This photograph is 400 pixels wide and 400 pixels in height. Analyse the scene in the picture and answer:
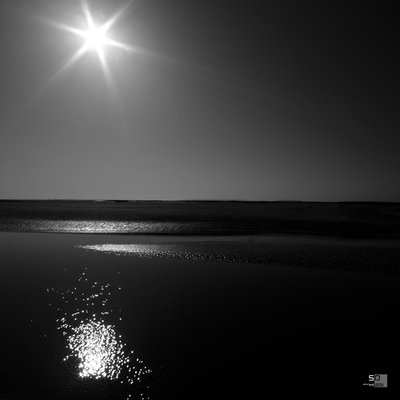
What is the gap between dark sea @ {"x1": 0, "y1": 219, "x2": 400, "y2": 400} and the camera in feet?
17.0

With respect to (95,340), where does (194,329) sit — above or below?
above

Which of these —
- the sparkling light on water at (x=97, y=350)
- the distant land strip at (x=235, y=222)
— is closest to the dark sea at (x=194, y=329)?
the sparkling light on water at (x=97, y=350)

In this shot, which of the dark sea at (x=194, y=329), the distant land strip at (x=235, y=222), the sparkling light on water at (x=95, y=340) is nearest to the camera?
the dark sea at (x=194, y=329)

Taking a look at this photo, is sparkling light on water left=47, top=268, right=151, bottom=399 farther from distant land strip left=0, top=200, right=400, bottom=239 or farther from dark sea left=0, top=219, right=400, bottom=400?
distant land strip left=0, top=200, right=400, bottom=239

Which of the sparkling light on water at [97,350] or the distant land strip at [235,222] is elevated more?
the distant land strip at [235,222]

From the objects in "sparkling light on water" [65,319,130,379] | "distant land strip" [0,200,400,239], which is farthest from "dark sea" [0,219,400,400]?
"distant land strip" [0,200,400,239]

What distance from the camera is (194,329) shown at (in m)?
7.43

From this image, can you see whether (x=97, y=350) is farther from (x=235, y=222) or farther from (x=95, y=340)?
(x=235, y=222)

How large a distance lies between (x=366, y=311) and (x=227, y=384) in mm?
5829

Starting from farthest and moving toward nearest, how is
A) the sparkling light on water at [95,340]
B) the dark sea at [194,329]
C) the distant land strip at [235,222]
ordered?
the distant land strip at [235,222]
the sparkling light on water at [95,340]
the dark sea at [194,329]

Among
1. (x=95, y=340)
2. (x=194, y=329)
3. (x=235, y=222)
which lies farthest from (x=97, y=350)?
(x=235, y=222)

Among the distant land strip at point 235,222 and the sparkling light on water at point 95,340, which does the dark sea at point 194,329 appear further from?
the distant land strip at point 235,222

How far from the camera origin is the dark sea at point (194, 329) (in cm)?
518

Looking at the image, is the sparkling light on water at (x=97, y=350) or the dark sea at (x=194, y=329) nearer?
the dark sea at (x=194, y=329)
